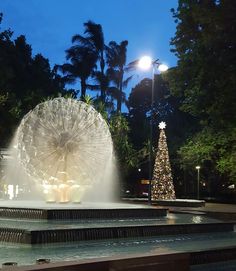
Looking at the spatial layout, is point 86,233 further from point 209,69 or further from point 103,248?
point 209,69

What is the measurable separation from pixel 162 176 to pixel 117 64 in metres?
31.7

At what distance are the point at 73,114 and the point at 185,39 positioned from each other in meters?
7.98

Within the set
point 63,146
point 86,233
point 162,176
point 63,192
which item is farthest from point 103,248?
point 162,176

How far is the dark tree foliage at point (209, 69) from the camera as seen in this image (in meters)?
21.8

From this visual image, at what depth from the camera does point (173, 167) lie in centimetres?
5506

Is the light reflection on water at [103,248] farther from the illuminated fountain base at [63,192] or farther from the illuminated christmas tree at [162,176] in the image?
the illuminated christmas tree at [162,176]

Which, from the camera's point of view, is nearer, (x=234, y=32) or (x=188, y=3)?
(x=234, y=32)

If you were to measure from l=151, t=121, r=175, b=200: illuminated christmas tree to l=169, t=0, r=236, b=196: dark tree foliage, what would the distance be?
8677mm

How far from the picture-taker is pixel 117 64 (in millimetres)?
64812

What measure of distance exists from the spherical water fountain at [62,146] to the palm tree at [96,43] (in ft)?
142

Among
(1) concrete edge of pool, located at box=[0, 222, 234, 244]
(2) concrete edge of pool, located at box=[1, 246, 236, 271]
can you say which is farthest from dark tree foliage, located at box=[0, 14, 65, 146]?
(2) concrete edge of pool, located at box=[1, 246, 236, 271]

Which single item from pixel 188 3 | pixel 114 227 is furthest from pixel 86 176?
pixel 188 3

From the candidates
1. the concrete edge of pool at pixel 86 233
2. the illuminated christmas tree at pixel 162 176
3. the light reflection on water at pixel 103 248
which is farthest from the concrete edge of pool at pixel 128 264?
the illuminated christmas tree at pixel 162 176

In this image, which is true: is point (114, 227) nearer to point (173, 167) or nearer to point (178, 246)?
point (178, 246)
